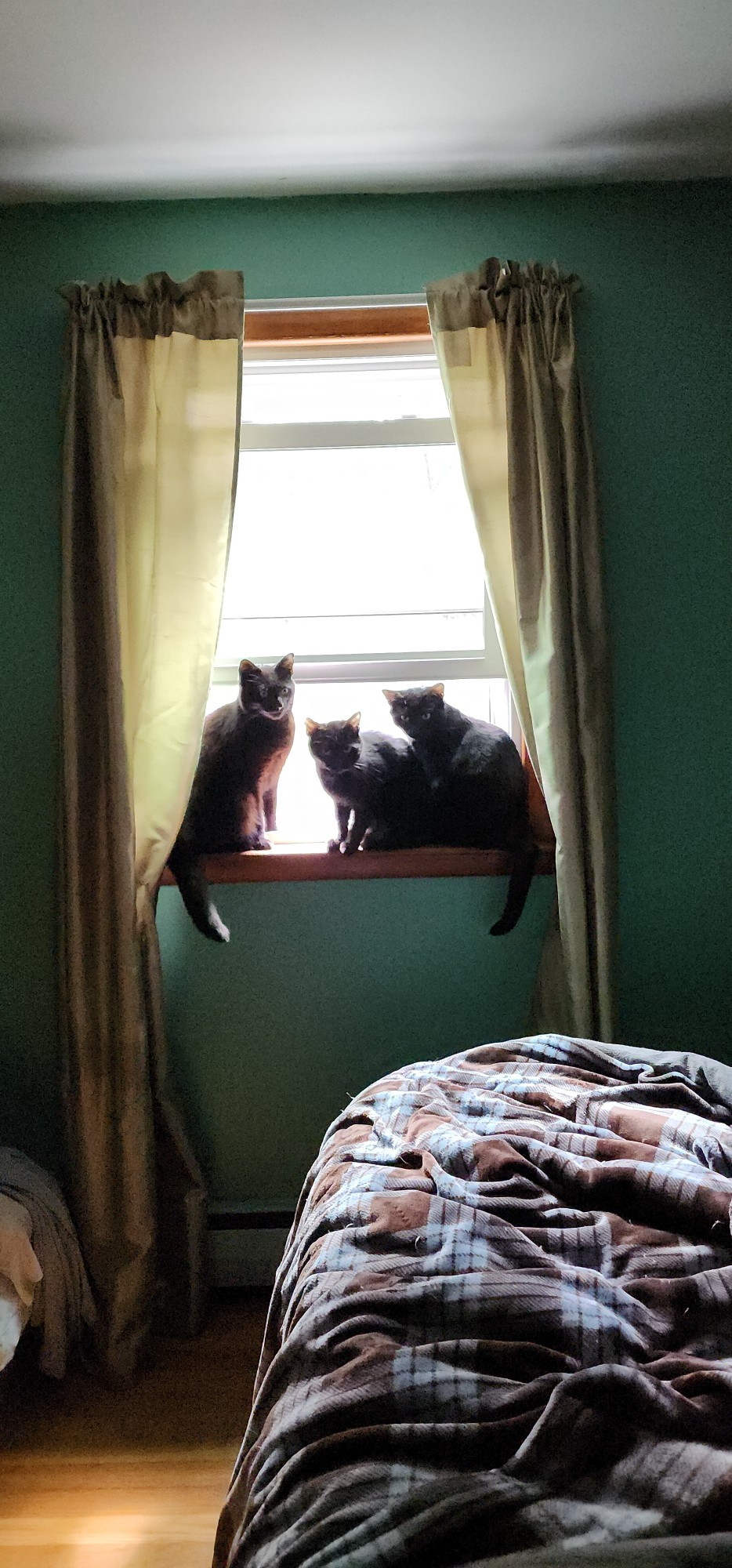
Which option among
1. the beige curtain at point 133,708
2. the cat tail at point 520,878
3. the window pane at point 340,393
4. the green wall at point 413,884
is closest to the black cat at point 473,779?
the cat tail at point 520,878

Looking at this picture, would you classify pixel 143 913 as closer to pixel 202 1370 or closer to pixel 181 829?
pixel 181 829

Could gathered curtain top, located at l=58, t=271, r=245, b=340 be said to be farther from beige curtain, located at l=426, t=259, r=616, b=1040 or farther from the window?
beige curtain, located at l=426, t=259, r=616, b=1040

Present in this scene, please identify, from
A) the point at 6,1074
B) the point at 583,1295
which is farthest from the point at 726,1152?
the point at 6,1074

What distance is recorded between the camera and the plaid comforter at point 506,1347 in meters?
0.83

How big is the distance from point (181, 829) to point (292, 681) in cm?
41

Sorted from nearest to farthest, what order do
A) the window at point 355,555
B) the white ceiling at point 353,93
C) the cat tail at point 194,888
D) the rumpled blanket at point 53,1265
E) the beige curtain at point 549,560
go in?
the white ceiling at point 353,93, the rumpled blanket at point 53,1265, the beige curtain at point 549,560, the cat tail at point 194,888, the window at point 355,555

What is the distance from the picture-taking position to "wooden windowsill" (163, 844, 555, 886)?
237 cm

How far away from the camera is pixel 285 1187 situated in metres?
2.46

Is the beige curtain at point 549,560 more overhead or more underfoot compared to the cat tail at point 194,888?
more overhead

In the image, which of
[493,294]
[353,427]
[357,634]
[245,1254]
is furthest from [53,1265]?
[493,294]

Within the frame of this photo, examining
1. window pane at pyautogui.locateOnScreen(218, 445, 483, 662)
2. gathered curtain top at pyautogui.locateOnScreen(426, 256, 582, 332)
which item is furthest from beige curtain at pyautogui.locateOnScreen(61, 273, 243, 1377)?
gathered curtain top at pyautogui.locateOnScreen(426, 256, 582, 332)

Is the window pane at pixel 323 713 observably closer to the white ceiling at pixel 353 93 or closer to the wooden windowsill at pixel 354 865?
the wooden windowsill at pixel 354 865

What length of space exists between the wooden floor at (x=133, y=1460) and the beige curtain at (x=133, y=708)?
0.33 ft

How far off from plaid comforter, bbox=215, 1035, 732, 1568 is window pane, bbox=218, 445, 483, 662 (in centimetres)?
128
